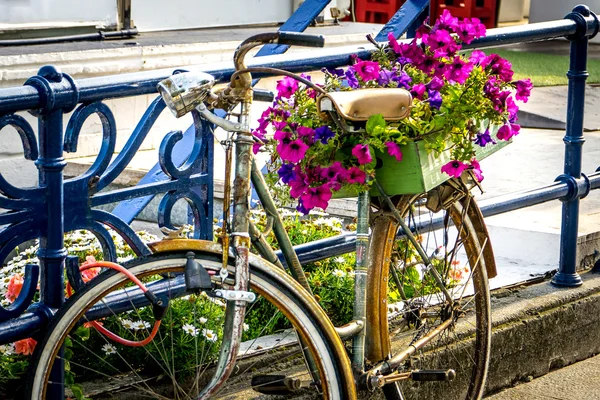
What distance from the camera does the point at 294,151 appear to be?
9.49 ft

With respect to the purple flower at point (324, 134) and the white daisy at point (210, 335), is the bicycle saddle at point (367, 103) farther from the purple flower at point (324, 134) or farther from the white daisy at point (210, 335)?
the white daisy at point (210, 335)

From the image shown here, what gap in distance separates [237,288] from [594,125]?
25.6ft

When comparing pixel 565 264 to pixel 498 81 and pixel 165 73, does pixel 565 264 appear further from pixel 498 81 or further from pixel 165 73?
pixel 165 73

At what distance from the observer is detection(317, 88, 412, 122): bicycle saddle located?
2.85 meters

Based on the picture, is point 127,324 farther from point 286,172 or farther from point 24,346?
point 286,172

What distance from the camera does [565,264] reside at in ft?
15.8

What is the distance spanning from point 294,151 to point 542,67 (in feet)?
34.7

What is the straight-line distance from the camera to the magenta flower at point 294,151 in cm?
288

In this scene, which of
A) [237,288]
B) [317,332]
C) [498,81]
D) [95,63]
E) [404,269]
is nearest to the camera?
[237,288]

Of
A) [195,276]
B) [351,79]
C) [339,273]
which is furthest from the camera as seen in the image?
[339,273]

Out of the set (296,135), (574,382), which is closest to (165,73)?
(296,135)

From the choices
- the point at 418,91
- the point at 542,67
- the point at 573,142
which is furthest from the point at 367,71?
the point at 542,67

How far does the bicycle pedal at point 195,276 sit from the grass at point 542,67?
31.4ft

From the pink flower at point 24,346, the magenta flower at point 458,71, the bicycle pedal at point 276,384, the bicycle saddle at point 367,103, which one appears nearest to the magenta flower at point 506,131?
the magenta flower at point 458,71
